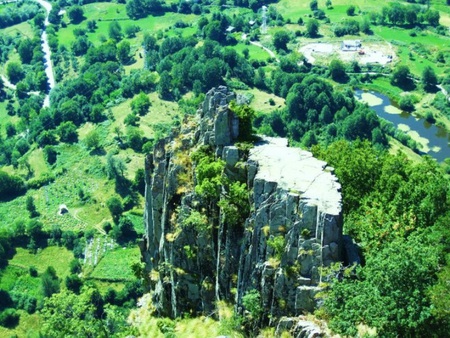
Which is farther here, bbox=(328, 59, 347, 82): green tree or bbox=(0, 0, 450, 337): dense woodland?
bbox=(328, 59, 347, 82): green tree

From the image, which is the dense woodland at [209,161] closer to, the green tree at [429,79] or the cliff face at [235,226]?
the green tree at [429,79]

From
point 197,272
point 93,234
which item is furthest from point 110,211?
point 197,272

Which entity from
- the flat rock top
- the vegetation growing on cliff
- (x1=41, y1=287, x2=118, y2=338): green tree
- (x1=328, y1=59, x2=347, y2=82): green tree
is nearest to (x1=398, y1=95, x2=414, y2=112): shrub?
(x1=328, y1=59, x2=347, y2=82): green tree

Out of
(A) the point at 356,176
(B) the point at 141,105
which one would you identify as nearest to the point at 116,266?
(B) the point at 141,105

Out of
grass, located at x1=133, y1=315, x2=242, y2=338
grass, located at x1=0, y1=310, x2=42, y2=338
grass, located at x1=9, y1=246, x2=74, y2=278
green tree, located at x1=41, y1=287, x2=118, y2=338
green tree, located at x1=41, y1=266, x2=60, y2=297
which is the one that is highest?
grass, located at x1=133, y1=315, x2=242, y2=338

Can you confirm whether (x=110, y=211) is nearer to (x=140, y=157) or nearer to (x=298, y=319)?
(x=140, y=157)

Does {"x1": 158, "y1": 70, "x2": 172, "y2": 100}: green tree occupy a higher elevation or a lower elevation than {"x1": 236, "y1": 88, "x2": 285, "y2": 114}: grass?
higher

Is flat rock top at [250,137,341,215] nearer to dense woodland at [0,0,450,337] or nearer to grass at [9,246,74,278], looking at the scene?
dense woodland at [0,0,450,337]

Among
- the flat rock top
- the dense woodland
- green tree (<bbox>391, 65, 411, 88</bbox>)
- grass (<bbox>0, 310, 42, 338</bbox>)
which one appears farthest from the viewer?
green tree (<bbox>391, 65, 411, 88</bbox>)
